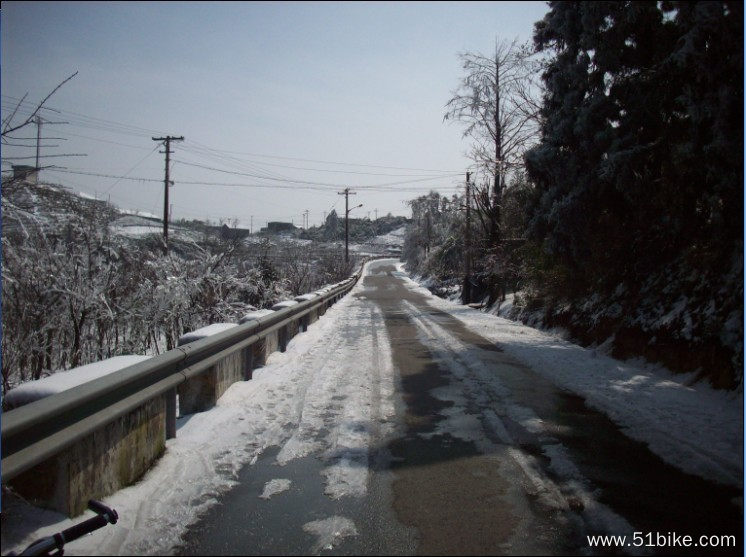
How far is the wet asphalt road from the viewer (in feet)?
8.82

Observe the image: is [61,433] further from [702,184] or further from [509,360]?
[702,184]

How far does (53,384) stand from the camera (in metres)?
2.92

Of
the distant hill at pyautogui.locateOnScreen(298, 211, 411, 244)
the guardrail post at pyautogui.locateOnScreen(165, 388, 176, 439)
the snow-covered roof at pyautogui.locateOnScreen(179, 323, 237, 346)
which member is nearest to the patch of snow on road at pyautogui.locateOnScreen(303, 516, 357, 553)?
the guardrail post at pyautogui.locateOnScreen(165, 388, 176, 439)

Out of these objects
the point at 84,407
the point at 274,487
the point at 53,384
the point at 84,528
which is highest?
the point at 53,384

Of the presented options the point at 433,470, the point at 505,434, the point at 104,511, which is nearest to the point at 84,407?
the point at 104,511

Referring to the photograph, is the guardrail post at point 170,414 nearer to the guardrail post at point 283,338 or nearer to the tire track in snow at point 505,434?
the tire track in snow at point 505,434

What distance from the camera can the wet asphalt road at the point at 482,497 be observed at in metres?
2.69

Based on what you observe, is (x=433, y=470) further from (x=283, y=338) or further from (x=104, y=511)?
(x=283, y=338)

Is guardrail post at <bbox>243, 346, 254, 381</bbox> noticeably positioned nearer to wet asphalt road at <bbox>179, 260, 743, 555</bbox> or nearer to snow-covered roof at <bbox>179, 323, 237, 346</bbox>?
snow-covered roof at <bbox>179, 323, 237, 346</bbox>

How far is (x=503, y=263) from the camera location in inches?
756

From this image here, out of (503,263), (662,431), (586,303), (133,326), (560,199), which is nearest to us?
(662,431)

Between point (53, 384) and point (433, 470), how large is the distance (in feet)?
8.79

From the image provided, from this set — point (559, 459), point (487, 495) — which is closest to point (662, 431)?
point (559, 459)

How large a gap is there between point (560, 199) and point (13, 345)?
38.9 feet
